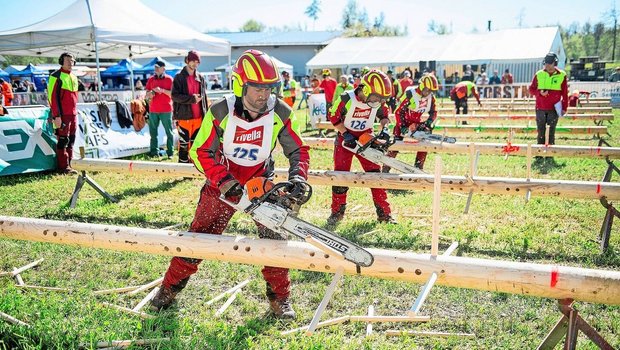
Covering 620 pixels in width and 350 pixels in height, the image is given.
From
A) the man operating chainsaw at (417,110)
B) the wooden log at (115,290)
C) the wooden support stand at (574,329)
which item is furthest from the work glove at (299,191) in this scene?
the man operating chainsaw at (417,110)

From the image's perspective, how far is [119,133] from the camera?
10.9 metres

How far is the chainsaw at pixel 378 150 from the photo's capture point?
6.01m

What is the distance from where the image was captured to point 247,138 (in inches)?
144

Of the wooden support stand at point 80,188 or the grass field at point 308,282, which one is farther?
the wooden support stand at point 80,188

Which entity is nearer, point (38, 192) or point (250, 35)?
point (38, 192)

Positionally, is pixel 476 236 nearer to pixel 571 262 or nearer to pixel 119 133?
pixel 571 262

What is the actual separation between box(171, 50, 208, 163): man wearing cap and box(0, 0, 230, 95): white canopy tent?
3.41 meters

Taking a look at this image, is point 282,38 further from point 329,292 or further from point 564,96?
point 329,292

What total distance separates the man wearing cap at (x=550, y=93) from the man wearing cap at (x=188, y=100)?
282 inches

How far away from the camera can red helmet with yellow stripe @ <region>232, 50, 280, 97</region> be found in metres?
3.34

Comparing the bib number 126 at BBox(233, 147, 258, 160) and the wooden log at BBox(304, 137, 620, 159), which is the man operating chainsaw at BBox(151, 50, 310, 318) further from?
the wooden log at BBox(304, 137, 620, 159)

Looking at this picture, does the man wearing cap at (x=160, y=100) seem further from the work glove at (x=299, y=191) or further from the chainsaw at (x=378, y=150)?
the work glove at (x=299, y=191)

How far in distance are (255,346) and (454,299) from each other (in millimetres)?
1792

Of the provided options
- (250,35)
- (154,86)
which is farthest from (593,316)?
(250,35)
